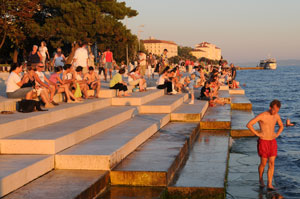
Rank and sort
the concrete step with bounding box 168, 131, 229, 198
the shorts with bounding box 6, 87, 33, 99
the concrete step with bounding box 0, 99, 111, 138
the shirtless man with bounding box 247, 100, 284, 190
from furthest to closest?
the shorts with bounding box 6, 87, 33, 99 < the concrete step with bounding box 0, 99, 111, 138 < the shirtless man with bounding box 247, 100, 284, 190 < the concrete step with bounding box 168, 131, 229, 198

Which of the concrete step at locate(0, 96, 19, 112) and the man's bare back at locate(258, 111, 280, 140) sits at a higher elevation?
the concrete step at locate(0, 96, 19, 112)

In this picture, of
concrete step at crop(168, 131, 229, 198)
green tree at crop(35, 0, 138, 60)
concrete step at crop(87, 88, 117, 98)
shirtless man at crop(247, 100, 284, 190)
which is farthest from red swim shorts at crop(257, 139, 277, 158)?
green tree at crop(35, 0, 138, 60)

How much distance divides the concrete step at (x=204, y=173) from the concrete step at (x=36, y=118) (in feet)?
9.42

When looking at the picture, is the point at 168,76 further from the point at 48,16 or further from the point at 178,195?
the point at 48,16

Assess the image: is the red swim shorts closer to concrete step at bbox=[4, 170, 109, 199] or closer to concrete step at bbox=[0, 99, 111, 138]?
concrete step at bbox=[4, 170, 109, 199]

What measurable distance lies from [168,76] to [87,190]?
42.8ft

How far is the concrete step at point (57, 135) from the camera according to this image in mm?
7043

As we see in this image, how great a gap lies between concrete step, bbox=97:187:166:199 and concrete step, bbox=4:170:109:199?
0.16 meters

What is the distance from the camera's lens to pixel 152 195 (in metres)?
6.18

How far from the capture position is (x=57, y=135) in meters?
7.52

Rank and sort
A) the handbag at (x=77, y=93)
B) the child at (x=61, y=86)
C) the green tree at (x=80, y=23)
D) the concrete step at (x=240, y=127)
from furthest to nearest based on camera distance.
→ the green tree at (x=80, y=23), the concrete step at (x=240, y=127), the handbag at (x=77, y=93), the child at (x=61, y=86)

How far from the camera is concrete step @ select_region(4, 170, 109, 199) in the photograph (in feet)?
18.2

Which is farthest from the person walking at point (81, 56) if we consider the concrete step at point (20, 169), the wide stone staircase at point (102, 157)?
the concrete step at point (20, 169)

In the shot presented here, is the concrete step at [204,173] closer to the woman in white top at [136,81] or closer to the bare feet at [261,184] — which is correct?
the bare feet at [261,184]
